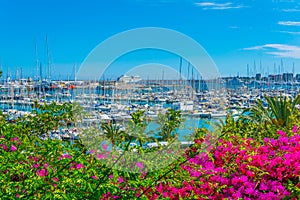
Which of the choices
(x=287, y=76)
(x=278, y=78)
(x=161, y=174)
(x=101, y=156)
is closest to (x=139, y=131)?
(x=101, y=156)

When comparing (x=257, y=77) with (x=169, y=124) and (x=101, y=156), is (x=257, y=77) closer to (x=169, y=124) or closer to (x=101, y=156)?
(x=169, y=124)

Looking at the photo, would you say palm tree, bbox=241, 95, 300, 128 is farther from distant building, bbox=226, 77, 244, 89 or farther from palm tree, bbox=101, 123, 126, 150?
palm tree, bbox=101, 123, 126, 150

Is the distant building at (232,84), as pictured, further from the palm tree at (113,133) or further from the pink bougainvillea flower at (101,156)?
the pink bougainvillea flower at (101,156)

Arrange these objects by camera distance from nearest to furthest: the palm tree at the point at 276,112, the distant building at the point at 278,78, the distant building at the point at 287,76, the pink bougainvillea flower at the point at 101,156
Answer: the pink bougainvillea flower at the point at 101,156 → the palm tree at the point at 276,112 → the distant building at the point at 278,78 → the distant building at the point at 287,76


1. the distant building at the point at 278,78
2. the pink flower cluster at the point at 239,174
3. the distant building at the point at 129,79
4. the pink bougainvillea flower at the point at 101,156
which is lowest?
the pink flower cluster at the point at 239,174

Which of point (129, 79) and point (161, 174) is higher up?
point (129, 79)

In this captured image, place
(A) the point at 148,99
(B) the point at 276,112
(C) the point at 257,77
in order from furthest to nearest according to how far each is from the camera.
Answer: (C) the point at 257,77, (B) the point at 276,112, (A) the point at 148,99

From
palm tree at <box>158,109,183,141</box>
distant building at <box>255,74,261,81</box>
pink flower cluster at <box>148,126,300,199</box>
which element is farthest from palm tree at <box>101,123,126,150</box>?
distant building at <box>255,74,261,81</box>

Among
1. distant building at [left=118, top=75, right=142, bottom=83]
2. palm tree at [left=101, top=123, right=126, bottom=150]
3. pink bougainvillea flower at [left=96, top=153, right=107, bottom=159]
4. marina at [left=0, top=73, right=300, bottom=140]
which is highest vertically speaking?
distant building at [left=118, top=75, right=142, bottom=83]

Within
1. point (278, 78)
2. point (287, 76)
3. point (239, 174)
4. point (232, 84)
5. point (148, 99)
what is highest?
point (287, 76)

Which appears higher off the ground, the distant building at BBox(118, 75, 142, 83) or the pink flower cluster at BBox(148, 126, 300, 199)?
the distant building at BBox(118, 75, 142, 83)

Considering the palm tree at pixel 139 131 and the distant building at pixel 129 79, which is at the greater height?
the distant building at pixel 129 79

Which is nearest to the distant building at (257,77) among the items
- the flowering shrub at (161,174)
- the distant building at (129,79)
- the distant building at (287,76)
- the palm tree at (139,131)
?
the distant building at (287,76)

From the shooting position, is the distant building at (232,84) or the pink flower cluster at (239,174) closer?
the pink flower cluster at (239,174)
